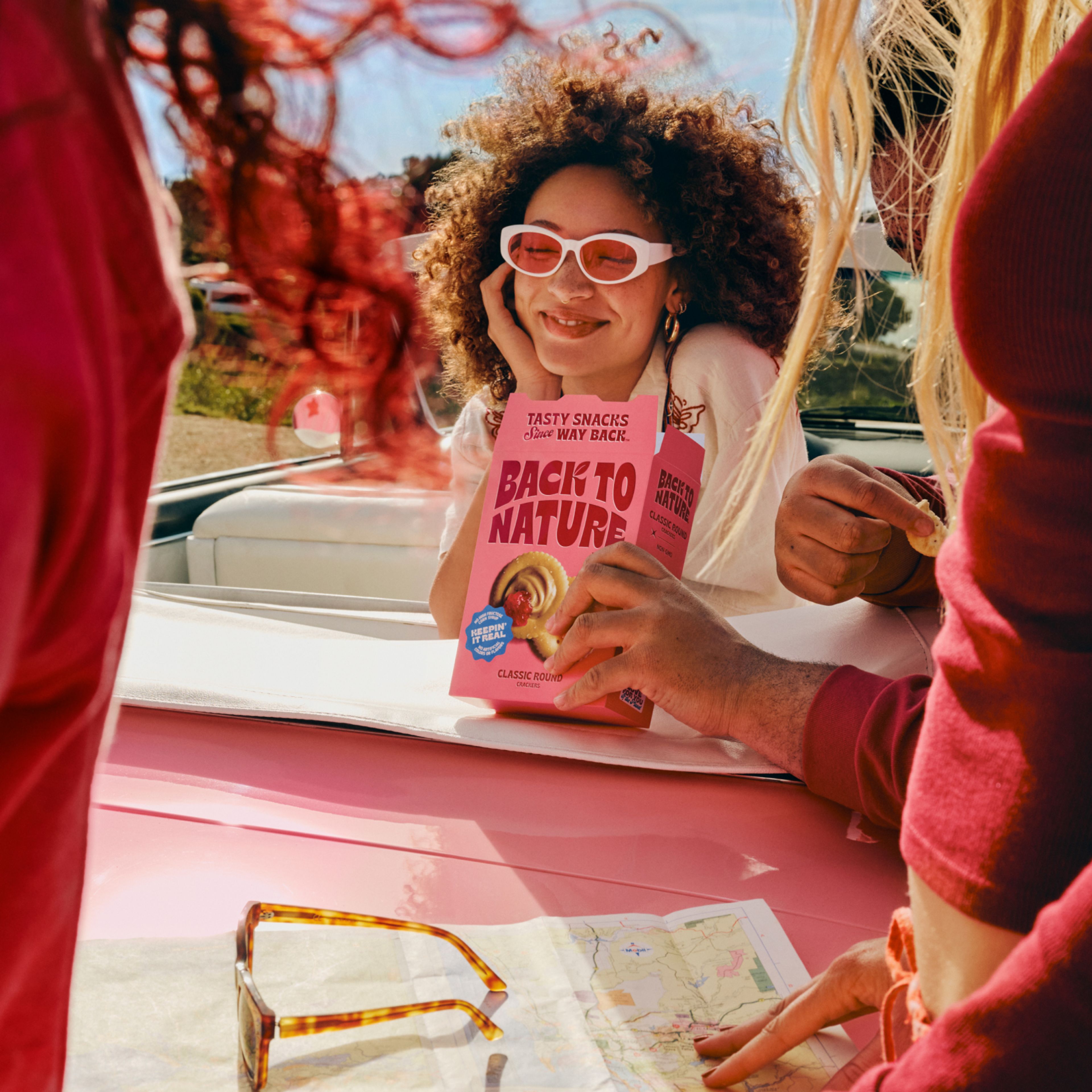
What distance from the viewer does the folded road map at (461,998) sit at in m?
0.52

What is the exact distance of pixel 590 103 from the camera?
1678mm

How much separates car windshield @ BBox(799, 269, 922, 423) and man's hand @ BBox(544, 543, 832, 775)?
3.26ft

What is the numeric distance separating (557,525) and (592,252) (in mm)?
734

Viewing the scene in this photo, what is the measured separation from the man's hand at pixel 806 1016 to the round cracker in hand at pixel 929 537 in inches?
20.4

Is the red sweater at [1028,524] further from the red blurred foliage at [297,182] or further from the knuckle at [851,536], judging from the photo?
the knuckle at [851,536]

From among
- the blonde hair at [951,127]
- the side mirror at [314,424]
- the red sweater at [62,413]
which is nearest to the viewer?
the red sweater at [62,413]

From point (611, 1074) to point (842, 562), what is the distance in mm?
671

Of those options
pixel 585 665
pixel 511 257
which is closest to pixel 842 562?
pixel 585 665

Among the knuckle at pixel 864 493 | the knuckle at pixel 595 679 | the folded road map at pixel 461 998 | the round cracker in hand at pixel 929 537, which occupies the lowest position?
the folded road map at pixel 461 998

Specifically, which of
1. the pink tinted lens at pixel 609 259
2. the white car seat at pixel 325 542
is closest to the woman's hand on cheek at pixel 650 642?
the pink tinted lens at pixel 609 259

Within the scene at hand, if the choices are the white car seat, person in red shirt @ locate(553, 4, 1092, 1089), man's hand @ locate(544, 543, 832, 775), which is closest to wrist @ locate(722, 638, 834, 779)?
man's hand @ locate(544, 543, 832, 775)

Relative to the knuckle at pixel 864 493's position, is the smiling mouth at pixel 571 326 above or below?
above

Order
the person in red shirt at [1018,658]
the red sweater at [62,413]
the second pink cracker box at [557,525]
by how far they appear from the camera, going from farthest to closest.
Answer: the second pink cracker box at [557,525] → the person in red shirt at [1018,658] → the red sweater at [62,413]

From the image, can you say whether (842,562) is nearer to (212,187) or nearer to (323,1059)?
(323,1059)
